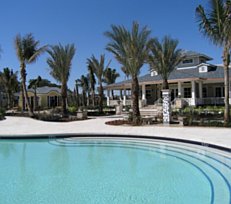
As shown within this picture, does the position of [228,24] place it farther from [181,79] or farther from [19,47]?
[19,47]

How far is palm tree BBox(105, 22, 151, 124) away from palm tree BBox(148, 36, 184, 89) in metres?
5.32

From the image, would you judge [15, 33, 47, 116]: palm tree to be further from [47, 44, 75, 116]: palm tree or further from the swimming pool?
the swimming pool

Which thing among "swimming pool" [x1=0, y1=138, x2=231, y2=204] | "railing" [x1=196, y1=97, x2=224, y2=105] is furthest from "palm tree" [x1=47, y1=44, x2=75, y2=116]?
"railing" [x1=196, y1=97, x2=224, y2=105]

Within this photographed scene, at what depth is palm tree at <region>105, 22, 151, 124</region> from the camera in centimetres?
1841

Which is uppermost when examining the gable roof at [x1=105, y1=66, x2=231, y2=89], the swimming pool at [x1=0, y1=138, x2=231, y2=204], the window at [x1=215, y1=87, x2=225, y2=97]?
the gable roof at [x1=105, y1=66, x2=231, y2=89]

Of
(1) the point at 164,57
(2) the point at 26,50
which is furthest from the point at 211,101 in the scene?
(2) the point at 26,50

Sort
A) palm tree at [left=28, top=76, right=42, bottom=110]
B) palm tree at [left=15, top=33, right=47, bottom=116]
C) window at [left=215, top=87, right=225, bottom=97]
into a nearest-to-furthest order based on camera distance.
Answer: palm tree at [left=15, top=33, right=47, bottom=116], window at [left=215, top=87, right=225, bottom=97], palm tree at [left=28, top=76, right=42, bottom=110]

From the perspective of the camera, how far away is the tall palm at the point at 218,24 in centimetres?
1497

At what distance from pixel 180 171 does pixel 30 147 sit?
7628 millimetres

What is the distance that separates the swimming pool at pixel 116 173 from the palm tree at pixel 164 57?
1294cm

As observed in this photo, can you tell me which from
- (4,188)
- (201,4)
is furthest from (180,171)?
(201,4)

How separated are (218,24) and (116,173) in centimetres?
1159

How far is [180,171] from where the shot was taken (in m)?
7.93

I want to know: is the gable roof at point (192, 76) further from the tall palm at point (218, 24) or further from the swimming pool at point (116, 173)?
the swimming pool at point (116, 173)
